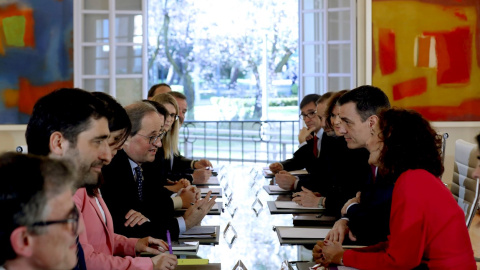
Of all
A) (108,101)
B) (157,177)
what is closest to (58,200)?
(108,101)

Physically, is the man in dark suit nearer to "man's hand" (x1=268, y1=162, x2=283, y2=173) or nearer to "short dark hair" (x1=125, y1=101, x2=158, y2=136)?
"short dark hair" (x1=125, y1=101, x2=158, y2=136)

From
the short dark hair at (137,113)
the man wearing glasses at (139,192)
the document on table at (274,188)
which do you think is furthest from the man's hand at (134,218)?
the document on table at (274,188)

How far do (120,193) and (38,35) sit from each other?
4.70 meters

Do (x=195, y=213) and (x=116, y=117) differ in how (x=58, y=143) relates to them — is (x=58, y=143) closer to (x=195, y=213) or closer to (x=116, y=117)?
(x=116, y=117)

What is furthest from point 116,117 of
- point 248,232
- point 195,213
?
point 248,232

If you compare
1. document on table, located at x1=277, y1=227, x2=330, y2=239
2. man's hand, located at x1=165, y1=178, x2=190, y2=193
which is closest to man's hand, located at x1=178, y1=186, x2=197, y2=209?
man's hand, located at x1=165, y1=178, x2=190, y2=193

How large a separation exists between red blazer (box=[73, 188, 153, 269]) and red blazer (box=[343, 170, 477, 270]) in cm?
75

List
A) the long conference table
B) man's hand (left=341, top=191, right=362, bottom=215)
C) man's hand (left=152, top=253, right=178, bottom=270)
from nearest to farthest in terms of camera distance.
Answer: man's hand (left=152, top=253, right=178, bottom=270)
the long conference table
man's hand (left=341, top=191, right=362, bottom=215)

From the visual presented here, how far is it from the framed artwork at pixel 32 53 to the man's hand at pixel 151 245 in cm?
489

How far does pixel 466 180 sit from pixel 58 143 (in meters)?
2.39

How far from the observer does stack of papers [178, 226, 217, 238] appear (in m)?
2.63

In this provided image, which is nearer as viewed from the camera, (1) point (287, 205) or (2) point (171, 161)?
(1) point (287, 205)

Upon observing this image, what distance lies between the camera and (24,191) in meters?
1.10

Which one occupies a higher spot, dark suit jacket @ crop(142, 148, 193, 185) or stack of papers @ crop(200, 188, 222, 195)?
dark suit jacket @ crop(142, 148, 193, 185)
